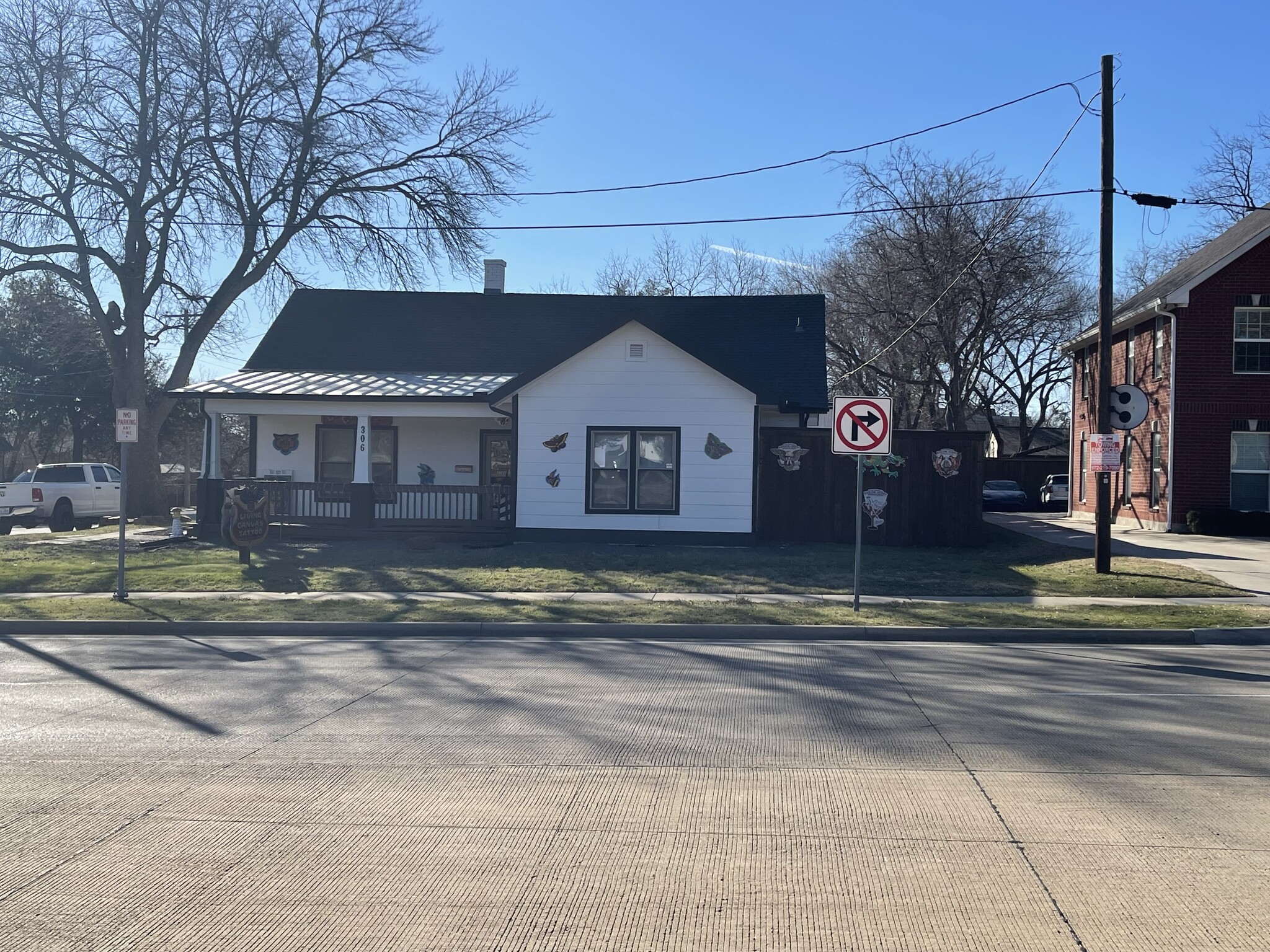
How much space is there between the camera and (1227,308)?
1105 inches

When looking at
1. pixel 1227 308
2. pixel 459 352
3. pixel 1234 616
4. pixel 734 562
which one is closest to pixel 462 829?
pixel 1234 616

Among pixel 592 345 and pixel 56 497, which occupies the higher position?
pixel 592 345

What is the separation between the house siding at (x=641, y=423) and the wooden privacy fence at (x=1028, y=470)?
3071 centimetres

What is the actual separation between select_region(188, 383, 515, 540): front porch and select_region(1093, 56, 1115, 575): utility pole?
37.1 ft

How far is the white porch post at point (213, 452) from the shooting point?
962 inches

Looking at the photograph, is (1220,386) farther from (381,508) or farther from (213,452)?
(213,452)

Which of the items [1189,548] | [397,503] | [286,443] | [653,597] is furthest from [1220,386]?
[286,443]

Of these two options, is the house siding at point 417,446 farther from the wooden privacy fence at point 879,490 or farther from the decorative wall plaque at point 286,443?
the wooden privacy fence at point 879,490

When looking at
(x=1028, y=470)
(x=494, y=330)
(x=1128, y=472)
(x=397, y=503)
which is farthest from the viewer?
(x=1028, y=470)

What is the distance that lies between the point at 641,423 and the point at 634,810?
16.4 metres

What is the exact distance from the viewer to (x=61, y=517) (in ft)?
99.8

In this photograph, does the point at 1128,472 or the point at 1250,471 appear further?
the point at 1128,472

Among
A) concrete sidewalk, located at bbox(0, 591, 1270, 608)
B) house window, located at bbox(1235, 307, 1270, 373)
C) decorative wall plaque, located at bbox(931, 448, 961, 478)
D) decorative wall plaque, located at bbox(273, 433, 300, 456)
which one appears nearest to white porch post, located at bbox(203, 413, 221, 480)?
decorative wall plaque, located at bbox(273, 433, 300, 456)

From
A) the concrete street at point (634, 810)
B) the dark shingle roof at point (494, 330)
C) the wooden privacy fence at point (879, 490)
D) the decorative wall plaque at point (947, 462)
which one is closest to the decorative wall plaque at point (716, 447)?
the wooden privacy fence at point (879, 490)
